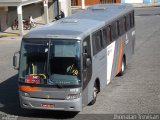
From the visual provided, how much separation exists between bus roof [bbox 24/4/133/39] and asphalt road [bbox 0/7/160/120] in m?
2.60

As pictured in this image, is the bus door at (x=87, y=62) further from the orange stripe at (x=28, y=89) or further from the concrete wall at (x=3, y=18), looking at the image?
the concrete wall at (x=3, y=18)

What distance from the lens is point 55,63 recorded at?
13289mm

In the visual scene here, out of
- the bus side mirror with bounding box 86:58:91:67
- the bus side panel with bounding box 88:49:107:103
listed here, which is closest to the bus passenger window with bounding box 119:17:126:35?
the bus side panel with bounding box 88:49:107:103

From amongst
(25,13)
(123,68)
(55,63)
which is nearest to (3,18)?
(25,13)

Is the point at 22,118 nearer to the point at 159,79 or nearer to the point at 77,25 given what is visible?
the point at 77,25

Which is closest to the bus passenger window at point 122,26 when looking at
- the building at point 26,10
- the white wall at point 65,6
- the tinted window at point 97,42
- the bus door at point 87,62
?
the tinted window at point 97,42

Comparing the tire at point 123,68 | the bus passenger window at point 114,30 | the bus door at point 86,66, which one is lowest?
the tire at point 123,68

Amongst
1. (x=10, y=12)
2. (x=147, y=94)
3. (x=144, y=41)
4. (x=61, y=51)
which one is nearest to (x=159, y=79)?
(x=147, y=94)

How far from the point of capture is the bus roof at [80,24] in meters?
13.6

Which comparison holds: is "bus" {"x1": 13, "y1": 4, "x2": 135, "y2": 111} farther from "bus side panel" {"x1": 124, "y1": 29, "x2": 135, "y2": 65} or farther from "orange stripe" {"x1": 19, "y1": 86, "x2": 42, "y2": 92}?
"bus side panel" {"x1": 124, "y1": 29, "x2": 135, "y2": 65}

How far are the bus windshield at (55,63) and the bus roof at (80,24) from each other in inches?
11.2

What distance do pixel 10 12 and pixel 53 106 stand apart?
2602 cm

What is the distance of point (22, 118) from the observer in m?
14.0

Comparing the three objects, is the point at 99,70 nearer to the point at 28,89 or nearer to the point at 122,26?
the point at 28,89
